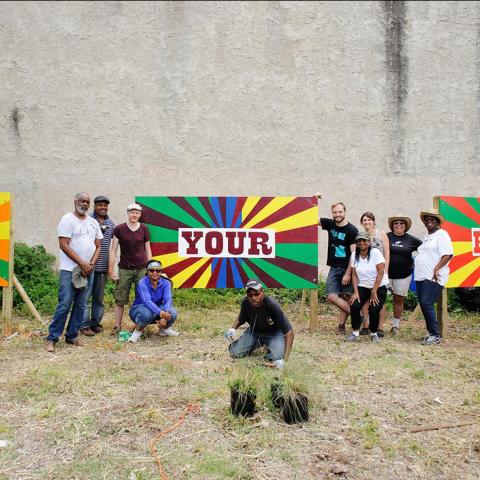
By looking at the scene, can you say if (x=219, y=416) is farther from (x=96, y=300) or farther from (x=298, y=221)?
(x=298, y=221)

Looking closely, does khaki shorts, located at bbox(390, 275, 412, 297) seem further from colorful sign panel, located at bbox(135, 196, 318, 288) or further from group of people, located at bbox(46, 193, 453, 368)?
colorful sign panel, located at bbox(135, 196, 318, 288)

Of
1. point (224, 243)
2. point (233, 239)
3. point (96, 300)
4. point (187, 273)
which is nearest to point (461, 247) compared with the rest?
point (233, 239)

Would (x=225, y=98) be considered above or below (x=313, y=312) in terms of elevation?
above

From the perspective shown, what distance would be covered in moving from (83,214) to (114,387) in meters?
2.37

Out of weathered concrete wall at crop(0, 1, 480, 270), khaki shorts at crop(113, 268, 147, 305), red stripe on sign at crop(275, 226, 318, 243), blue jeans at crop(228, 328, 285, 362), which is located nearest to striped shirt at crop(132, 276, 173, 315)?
khaki shorts at crop(113, 268, 147, 305)

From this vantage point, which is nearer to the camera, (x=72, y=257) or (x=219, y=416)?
(x=219, y=416)

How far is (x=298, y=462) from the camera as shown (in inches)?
138

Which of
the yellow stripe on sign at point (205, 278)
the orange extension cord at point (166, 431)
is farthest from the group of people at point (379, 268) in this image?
the orange extension cord at point (166, 431)

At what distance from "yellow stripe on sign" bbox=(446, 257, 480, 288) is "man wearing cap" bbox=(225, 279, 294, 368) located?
11.2ft

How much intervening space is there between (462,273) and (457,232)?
63 cm

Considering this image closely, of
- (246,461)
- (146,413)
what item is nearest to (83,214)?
(146,413)

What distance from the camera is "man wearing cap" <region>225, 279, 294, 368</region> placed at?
5172mm

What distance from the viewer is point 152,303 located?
670 cm

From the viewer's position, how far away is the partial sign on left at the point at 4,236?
23.6 feet
